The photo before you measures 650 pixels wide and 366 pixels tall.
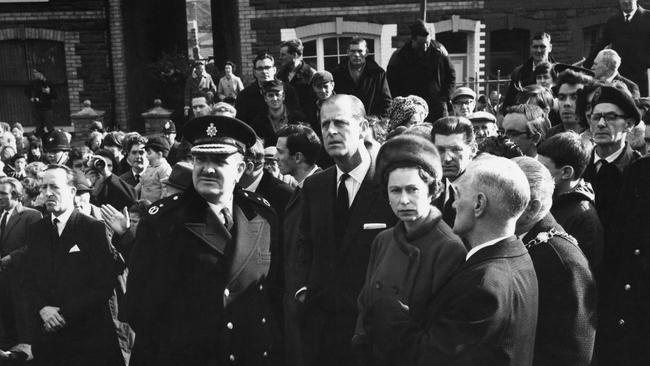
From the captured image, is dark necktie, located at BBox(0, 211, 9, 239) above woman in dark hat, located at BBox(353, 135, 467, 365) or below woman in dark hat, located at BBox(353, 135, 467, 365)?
below

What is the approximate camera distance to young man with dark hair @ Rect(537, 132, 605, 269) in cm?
431

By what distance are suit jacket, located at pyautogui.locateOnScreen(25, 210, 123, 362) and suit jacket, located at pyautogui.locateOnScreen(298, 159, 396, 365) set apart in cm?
235

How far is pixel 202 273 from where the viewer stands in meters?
4.11

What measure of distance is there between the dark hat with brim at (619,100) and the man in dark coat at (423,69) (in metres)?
4.32

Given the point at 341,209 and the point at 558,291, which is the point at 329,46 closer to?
the point at 341,209

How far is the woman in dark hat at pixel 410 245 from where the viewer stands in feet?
11.4

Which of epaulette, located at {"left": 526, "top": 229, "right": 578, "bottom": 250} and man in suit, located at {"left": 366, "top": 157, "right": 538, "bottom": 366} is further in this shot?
epaulette, located at {"left": 526, "top": 229, "right": 578, "bottom": 250}

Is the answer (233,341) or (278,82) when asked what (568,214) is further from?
(278,82)

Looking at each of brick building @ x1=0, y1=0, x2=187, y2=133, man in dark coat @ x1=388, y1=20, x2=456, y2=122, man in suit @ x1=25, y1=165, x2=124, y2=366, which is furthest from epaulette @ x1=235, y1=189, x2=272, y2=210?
brick building @ x1=0, y1=0, x2=187, y2=133

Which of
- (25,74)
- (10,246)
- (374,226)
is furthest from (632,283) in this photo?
(25,74)

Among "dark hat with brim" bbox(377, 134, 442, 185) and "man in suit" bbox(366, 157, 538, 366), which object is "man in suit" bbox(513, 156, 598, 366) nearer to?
"man in suit" bbox(366, 157, 538, 366)

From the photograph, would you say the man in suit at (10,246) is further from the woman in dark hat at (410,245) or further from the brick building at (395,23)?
the brick building at (395,23)

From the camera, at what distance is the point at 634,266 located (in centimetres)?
457

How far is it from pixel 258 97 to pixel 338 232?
13.9 feet
